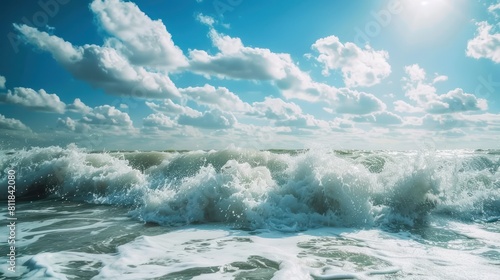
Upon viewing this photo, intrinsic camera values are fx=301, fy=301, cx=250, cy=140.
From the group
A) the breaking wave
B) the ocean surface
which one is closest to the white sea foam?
the ocean surface

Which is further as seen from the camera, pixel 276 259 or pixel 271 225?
pixel 271 225

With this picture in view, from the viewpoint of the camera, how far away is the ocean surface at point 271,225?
4.86 metres

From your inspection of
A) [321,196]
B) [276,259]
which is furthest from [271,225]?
[276,259]

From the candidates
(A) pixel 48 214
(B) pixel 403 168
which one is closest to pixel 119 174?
(A) pixel 48 214

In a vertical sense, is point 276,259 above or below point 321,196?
below

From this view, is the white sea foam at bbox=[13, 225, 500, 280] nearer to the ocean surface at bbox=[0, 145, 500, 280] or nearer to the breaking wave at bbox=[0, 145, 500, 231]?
the ocean surface at bbox=[0, 145, 500, 280]

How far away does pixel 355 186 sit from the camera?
29.5 feet

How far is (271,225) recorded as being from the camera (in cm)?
755

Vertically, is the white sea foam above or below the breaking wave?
below

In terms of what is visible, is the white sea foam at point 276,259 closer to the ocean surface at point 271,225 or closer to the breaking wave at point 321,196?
the ocean surface at point 271,225

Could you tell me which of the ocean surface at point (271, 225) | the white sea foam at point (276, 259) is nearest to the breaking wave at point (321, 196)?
the ocean surface at point (271, 225)

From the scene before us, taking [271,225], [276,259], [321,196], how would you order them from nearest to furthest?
[276,259], [271,225], [321,196]

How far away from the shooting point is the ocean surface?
486cm

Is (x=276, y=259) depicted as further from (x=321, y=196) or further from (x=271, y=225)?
(x=321, y=196)
